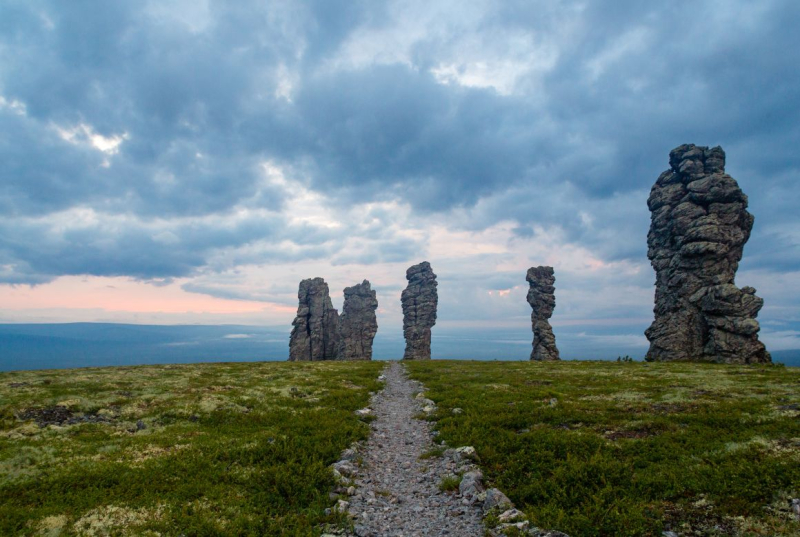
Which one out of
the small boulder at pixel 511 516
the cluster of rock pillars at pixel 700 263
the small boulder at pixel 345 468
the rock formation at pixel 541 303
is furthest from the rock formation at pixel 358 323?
the small boulder at pixel 511 516

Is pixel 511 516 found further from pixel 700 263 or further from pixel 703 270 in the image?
pixel 700 263

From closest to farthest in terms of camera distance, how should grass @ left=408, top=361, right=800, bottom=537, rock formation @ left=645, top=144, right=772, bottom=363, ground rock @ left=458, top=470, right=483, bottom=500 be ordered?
grass @ left=408, top=361, right=800, bottom=537 → ground rock @ left=458, top=470, right=483, bottom=500 → rock formation @ left=645, top=144, right=772, bottom=363

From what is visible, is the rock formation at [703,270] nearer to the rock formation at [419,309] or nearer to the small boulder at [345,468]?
the rock formation at [419,309]

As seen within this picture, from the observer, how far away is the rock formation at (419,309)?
11431 centimetres

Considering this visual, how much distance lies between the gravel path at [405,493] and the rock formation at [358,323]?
93349 millimetres

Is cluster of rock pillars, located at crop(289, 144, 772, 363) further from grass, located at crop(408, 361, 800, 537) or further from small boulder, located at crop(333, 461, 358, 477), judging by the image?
small boulder, located at crop(333, 461, 358, 477)

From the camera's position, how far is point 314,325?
119188 millimetres

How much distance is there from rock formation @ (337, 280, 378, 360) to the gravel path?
93349 mm

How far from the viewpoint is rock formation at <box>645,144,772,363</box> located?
184 ft

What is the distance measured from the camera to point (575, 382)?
35688 millimetres

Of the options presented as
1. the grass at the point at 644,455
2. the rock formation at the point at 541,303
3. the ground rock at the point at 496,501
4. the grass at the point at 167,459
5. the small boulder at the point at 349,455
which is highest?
the rock formation at the point at 541,303

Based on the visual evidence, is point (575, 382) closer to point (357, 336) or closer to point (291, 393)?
point (291, 393)

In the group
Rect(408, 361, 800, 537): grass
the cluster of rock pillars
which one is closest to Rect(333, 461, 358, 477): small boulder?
Rect(408, 361, 800, 537): grass

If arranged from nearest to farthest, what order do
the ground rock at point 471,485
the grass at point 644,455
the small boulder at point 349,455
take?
the grass at point 644,455
the ground rock at point 471,485
the small boulder at point 349,455
